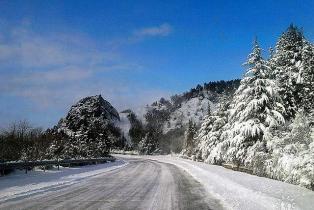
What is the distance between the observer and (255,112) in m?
33.6

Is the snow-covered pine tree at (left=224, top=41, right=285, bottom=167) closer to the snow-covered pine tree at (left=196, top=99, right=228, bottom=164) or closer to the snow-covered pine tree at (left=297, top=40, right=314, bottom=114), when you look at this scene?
the snow-covered pine tree at (left=297, top=40, right=314, bottom=114)

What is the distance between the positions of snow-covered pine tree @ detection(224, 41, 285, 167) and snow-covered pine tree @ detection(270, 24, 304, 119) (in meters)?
3.70

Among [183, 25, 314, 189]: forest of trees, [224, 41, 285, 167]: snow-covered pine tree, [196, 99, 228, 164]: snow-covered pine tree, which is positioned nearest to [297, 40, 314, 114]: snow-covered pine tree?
[183, 25, 314, 189]: forest of trees

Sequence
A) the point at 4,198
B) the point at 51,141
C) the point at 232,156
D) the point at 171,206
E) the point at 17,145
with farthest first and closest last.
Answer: the point at 51,141 → the point at 232,156 → the point at 17,145 → the point at 4,198 → the point at 171,206

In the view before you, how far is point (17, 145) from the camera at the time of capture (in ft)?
98.5

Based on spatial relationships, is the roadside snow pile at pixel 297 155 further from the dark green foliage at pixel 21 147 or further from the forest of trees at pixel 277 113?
the dark green foliage at pixel 21 147

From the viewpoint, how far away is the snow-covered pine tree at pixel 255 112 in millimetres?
32125

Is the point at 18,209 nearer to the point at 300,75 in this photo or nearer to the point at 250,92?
the point at 250,92

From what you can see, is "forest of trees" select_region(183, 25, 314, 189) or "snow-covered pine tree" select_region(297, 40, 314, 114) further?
"snow-covered pine tree" select_region(297, 40, 314, 114)

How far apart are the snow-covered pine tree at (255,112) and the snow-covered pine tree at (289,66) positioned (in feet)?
12.1

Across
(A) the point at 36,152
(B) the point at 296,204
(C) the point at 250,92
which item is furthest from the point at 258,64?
(B) the point at 296,204

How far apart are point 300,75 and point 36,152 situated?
24.2 metres

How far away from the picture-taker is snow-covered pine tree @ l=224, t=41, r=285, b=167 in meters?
32.1

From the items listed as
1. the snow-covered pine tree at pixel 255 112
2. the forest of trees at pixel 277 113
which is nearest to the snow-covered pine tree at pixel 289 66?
the forest of trees at pixel 277 113
